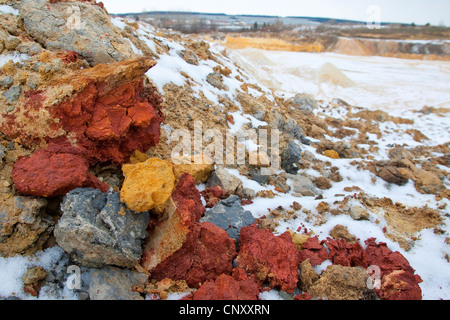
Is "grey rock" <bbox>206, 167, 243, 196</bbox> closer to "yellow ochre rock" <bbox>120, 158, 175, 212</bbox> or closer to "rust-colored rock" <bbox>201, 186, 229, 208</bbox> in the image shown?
"rust-colored rock" <bbox>201, 186, 229, 208</bbox>

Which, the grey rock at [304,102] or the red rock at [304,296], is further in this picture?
the grey rock at [304,102]

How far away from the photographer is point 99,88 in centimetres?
320

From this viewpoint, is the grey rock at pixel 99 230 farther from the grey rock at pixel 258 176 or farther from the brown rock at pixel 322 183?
the brown rock at pixel 322 183

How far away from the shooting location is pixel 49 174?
2.67 metres

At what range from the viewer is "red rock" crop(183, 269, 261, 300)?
2.46 m

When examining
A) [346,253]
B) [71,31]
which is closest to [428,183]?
[346,253]

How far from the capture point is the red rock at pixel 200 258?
8.91 feet

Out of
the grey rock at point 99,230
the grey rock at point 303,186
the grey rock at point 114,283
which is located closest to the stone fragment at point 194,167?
the grey rock at point 99,230

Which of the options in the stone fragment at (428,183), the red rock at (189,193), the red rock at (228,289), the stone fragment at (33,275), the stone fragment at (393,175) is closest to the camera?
the stone fragment at (33,275)

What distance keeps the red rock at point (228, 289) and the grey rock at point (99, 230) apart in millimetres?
714

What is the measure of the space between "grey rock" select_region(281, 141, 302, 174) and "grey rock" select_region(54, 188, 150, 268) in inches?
148

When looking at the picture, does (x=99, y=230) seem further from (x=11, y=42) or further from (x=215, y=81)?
(x=215, y=81)

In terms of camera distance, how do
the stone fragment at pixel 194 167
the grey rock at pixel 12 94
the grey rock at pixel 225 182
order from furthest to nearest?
the grey rock at pixel 225 182 → the stone fragment at pixel 194 167 → the grey rock at pixel 12 94
